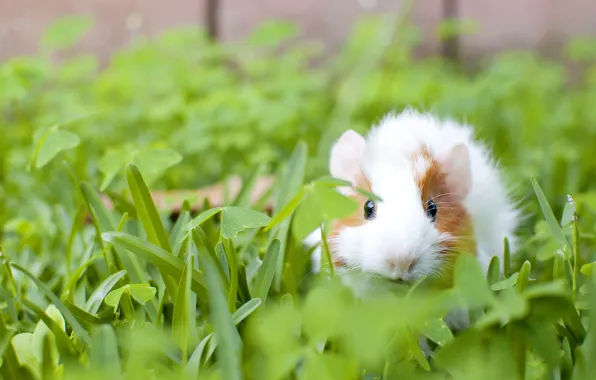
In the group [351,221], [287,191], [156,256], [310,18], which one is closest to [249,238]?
[287,191]

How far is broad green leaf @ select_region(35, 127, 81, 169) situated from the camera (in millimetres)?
1379

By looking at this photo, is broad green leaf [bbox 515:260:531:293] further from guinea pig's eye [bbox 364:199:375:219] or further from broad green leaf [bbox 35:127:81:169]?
broad green leaf [bbox 35:127:81:169]

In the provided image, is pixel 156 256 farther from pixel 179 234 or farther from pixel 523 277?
pixel 523 277

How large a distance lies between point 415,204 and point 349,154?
0.21m

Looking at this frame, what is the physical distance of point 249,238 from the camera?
1485 millimetres

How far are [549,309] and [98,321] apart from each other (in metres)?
0.71

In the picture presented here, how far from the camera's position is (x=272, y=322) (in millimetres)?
825

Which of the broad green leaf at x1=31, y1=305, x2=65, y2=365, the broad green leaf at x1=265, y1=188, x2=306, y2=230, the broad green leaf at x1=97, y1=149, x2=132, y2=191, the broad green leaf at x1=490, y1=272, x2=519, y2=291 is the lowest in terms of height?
the broad green leaf at x1=31, y1=305, x2=65, y2=365

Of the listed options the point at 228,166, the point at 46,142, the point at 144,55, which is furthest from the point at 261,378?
the point at 144,55

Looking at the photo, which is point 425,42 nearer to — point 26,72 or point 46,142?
point 26,72

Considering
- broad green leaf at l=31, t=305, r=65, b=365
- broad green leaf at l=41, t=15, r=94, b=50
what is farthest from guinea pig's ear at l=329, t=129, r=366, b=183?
broad green leaf at l=41, t=15, r=94, b=50

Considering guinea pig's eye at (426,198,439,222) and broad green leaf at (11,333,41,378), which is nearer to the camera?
broad green leaf at (11,333,41,378)

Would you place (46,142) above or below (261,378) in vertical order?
above

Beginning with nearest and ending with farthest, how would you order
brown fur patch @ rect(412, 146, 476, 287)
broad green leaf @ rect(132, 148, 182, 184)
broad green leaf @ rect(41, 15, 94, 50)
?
brown fur patch @ rect(412, 146, 476, 287)
broad green leaf @ rect(132, 148, 182, 184)
broad green leaf @ rect(41, 15, 94, 50)
